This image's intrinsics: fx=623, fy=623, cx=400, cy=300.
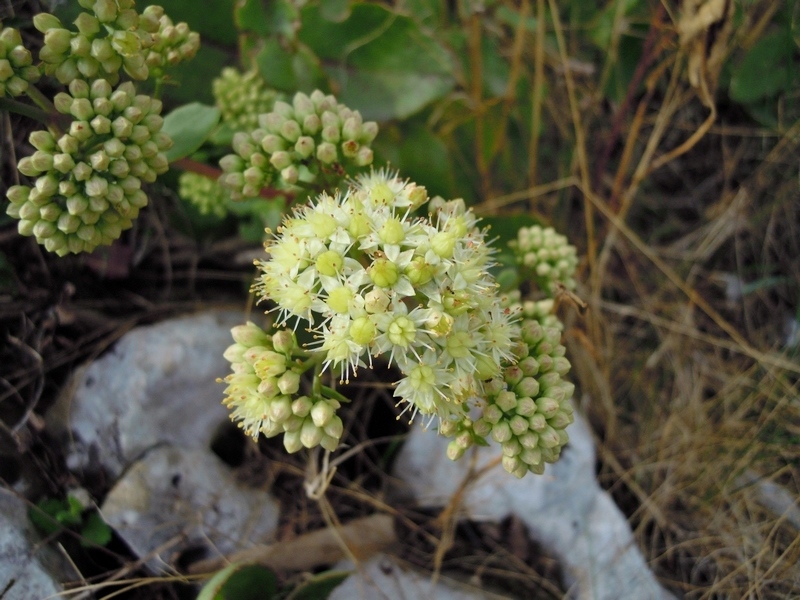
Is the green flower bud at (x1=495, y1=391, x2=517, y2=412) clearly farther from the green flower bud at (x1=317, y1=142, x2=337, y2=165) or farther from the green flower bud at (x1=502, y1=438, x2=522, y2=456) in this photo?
the green flower bud at (x1=317, y1=142, x2=337, y2=165)

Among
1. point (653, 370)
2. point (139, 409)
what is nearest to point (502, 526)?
point (653, 370)

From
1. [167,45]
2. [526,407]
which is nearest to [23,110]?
[167,45]

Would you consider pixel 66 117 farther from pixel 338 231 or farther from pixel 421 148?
pixel 421 148

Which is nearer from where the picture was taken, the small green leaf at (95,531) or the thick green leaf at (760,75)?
the small green leaf at (95,531)

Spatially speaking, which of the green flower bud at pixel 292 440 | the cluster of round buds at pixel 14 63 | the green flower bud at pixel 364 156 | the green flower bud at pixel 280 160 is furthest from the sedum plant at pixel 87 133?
the green flower bud at pixel 292 440

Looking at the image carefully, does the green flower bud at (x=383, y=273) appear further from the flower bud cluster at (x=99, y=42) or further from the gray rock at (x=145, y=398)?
the gray rock at (x=145, y=398)

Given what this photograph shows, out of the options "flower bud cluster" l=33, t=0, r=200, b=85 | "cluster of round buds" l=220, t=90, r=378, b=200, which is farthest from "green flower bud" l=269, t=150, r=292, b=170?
"flower bud cluster" l=33, t=0, r=200, b=85

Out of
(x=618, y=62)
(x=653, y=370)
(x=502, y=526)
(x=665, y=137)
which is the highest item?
(x=618, y=62)
